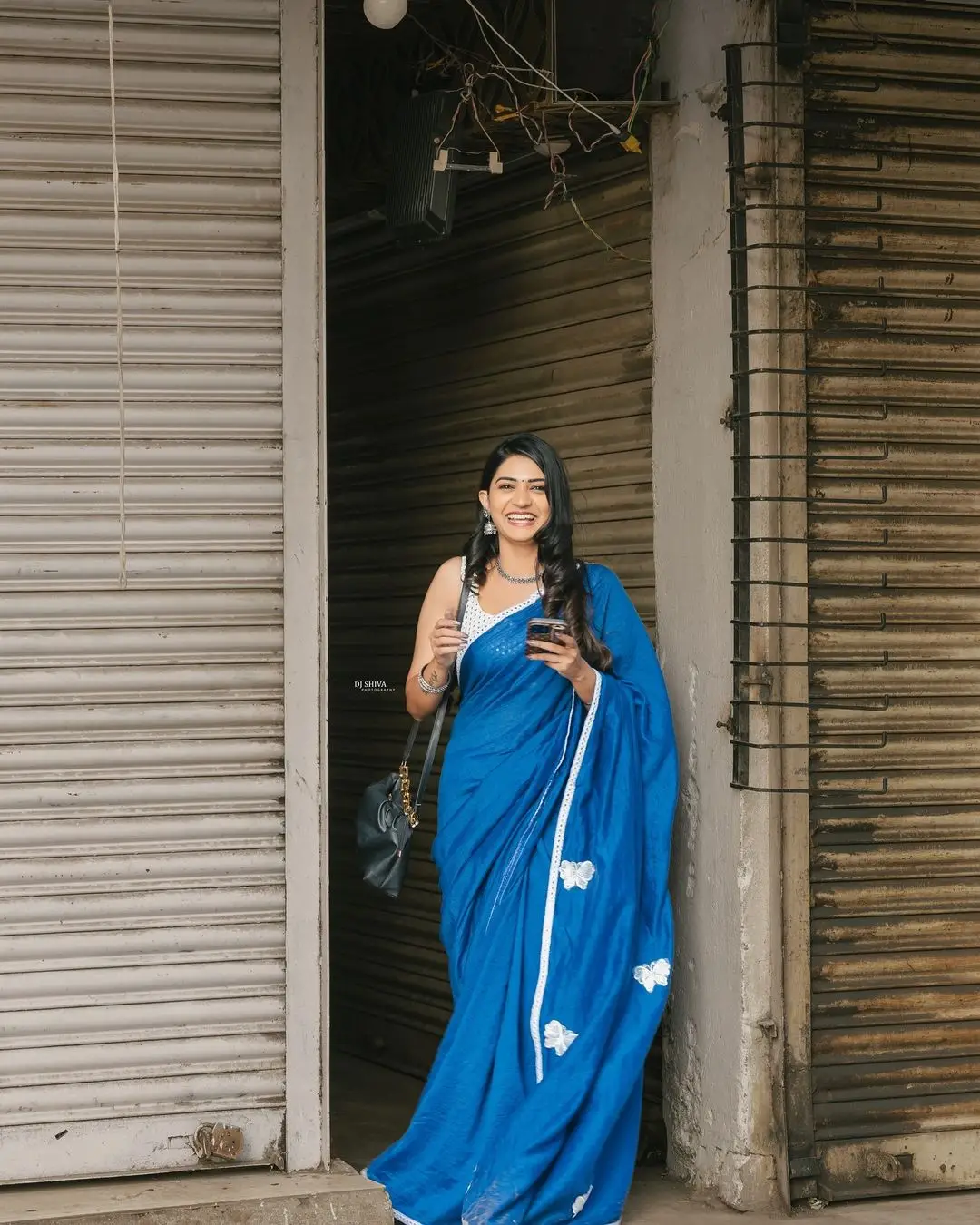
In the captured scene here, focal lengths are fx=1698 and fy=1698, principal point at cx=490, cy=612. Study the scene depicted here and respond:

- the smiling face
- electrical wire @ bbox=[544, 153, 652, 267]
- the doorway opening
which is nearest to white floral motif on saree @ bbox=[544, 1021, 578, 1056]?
the doorway opening

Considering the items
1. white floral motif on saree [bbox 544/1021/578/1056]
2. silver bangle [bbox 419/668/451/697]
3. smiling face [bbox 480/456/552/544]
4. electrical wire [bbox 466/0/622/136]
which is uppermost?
electrical wire [bbox 466/0/622/136]

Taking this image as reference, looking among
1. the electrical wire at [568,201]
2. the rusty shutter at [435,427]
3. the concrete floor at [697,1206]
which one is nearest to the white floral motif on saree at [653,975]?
the concrete floor at [697,1206]

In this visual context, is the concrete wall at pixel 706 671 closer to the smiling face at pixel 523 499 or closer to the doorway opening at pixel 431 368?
the doorway opening at pixel 431 368

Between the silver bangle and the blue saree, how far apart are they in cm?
8

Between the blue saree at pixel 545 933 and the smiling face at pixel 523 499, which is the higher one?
the smiling face at pixel 523 499

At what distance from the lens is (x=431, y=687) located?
16.4 feet

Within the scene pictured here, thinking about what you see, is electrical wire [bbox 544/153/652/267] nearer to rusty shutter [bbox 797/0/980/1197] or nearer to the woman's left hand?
rusty shutter [bbox 797/0/980/1197]

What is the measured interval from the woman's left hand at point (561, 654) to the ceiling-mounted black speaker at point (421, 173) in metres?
1.69

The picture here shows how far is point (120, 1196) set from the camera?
4609 mm

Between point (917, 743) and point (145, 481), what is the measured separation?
7.98 ft

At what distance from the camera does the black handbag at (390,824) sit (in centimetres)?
500

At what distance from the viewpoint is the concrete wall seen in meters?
4.99

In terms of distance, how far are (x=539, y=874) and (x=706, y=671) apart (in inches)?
33.0

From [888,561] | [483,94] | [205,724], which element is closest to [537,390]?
[483,94]
